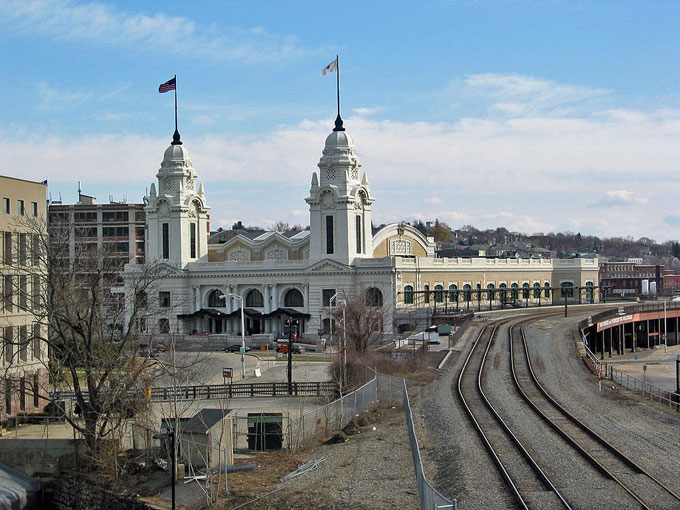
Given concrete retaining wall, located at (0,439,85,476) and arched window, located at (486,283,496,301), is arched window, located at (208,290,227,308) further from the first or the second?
concrete retaining wall, located at (0,439,85,476)

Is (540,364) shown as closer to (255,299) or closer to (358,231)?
(358,231)

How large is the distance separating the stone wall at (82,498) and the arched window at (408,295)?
180 feet

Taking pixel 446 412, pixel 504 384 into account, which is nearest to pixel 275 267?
pixel 504 384

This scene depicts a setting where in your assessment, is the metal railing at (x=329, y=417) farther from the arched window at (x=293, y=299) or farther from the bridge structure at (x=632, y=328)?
the arched window at (x=293, y=299)

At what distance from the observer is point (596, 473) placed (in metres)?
25.1

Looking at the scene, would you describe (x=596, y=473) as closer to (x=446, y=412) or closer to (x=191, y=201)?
(x=446, y=412)

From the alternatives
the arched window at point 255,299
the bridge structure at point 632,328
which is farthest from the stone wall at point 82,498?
the arched window at point 255,299

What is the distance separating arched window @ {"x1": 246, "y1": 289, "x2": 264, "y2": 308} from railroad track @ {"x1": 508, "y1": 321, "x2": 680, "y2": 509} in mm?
48418

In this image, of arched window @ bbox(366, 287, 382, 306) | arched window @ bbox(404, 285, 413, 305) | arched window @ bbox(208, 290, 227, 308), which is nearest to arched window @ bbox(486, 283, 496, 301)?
arched window @ bbox(404, 285, 413, 305)

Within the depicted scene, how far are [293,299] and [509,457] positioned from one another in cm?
6250

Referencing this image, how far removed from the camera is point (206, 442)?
99.3 feet

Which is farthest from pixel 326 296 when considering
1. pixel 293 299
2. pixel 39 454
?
pixel 39 454

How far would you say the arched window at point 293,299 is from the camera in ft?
289

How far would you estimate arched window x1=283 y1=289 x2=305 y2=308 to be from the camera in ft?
289
